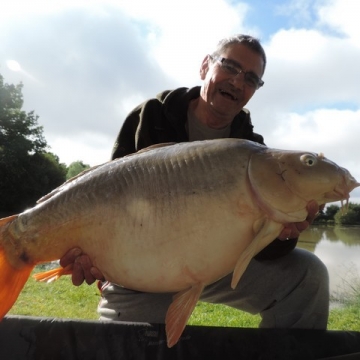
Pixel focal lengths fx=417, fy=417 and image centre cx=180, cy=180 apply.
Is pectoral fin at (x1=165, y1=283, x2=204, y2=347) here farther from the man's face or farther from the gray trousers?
the man's face

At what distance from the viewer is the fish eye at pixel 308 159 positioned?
1182 millimetres

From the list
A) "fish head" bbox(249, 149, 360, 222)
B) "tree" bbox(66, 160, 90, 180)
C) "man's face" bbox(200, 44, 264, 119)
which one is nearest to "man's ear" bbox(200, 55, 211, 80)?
"man's face" bbox(200, 44, 264, 119)

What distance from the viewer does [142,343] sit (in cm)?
Result: 149

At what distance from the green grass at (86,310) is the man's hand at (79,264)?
155cm

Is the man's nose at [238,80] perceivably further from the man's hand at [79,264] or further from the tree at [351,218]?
the tree at [351,218]

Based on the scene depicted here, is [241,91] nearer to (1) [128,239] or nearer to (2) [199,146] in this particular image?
(2) [199,146]

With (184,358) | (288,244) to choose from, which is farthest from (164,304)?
(288,244)

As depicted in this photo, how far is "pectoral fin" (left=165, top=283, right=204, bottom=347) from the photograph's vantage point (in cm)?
118

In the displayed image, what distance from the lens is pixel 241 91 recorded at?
2010 millimetres

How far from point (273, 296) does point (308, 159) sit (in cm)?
85

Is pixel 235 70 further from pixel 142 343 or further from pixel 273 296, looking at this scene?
pixel 142 343

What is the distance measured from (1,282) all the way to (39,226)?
0.19 metres

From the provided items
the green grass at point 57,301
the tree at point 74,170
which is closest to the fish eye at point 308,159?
the green grass at point 57,301

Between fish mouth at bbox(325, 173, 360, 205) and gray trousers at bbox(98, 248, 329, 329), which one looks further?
gray trousers at bbox(98, 248, 329, 329)
